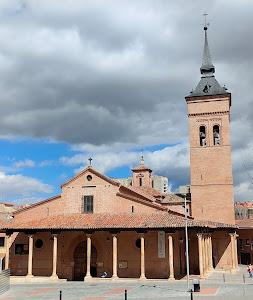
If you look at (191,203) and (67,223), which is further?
(191,203)

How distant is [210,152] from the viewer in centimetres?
4650

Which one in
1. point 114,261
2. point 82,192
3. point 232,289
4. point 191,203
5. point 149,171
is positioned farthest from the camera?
point 149,171

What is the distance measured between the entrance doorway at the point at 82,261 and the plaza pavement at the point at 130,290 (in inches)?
176

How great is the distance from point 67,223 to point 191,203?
18.0 meters

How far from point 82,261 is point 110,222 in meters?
5.66

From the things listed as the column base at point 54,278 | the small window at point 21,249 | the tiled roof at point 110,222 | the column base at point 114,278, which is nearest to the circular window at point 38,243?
the small window at point 21,249

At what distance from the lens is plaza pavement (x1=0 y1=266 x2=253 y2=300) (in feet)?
73.9

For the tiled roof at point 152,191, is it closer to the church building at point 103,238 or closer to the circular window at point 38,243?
the church building at point 103,238

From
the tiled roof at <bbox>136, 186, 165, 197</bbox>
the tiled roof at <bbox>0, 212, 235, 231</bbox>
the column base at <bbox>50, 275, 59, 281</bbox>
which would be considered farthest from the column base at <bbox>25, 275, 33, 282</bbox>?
the tiled roof at <bbox>136, 186, 165, 197</bbox>

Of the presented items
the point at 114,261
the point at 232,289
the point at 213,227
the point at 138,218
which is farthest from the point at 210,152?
the point at 232,289

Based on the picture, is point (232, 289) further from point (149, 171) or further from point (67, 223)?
point (149, 171)

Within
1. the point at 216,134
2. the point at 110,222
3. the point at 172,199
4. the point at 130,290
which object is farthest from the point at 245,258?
the point at 130,290

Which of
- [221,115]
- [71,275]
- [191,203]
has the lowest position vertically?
[71,275]

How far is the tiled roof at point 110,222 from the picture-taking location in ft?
104
